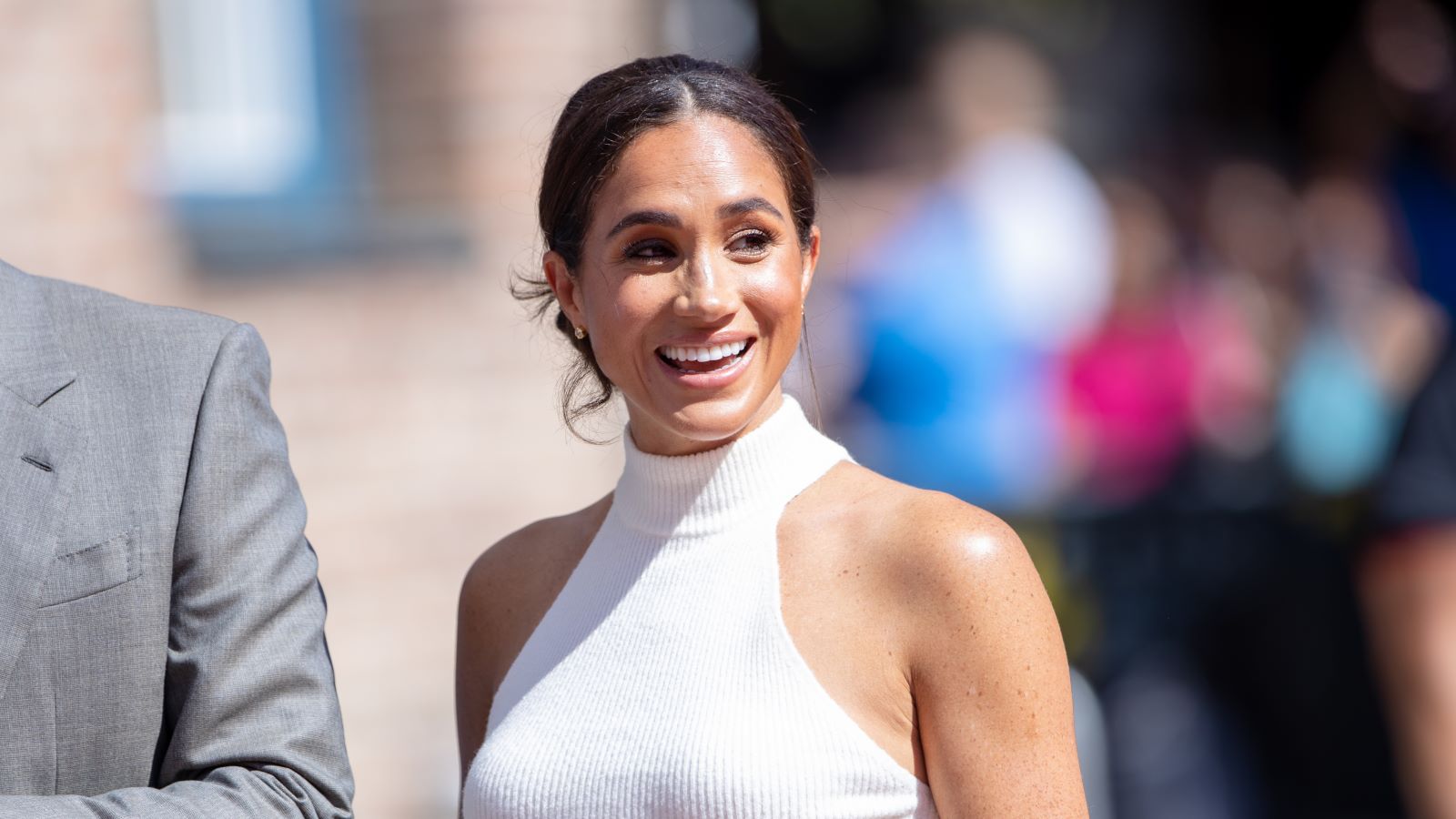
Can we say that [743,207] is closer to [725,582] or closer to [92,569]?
[725,582]

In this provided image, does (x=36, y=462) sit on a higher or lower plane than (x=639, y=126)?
lower

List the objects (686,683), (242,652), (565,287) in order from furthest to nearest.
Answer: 1. (565,287)
2. (686,683)
3. (242,652)

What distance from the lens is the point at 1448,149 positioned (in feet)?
15.0

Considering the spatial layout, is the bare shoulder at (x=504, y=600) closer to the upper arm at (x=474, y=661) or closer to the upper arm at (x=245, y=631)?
the upper arm at (x=474, y=661)

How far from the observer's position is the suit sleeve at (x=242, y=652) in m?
2.12

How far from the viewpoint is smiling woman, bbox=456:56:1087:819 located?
2193 millimetres

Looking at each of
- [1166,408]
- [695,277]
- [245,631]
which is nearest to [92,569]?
→ [245,631]

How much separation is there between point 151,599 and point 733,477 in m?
0.78

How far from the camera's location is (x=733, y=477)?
249cm

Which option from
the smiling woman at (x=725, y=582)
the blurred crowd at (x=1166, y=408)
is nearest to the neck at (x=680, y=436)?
the smiling woman at (x=725, y=582)

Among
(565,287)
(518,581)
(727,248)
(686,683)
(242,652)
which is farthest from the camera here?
(518,581)

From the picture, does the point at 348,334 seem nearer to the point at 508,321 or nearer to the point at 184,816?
the point at 508,321

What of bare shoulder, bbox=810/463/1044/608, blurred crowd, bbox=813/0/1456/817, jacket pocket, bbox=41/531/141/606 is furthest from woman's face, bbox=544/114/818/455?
blurred crowd, bbox=813/0/1456/817

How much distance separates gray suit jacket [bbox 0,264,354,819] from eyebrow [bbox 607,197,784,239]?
1.80ft
